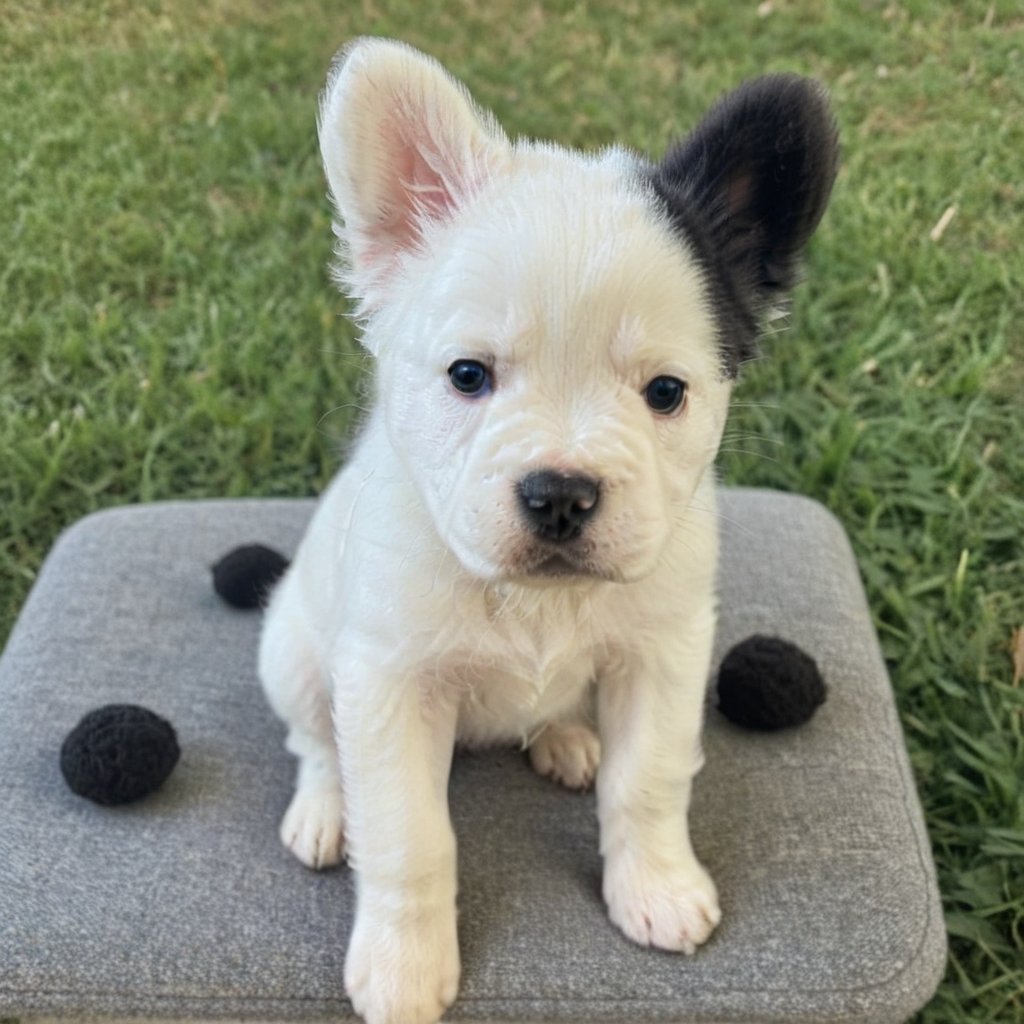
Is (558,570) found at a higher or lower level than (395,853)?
higher

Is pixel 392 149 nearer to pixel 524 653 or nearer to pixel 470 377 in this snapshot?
pixel 470 377

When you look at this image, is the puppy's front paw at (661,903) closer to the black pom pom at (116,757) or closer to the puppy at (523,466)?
the puppy at (523,466)

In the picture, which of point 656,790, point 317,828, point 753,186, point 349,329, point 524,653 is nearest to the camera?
point 753,186

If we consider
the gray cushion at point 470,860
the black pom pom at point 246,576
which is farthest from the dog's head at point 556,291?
the black pom pom at point 246,576

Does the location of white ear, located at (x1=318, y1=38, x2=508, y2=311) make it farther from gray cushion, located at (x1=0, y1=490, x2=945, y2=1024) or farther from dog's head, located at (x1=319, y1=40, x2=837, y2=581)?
gray cushion, located at (x1=0, y1=490, x2=945, y2=1024)

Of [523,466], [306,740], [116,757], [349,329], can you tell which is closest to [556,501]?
[523,466]

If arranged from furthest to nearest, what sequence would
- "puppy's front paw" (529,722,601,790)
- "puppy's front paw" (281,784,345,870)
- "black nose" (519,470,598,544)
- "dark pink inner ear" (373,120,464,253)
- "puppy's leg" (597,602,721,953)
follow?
"puppy's front paw" (529,722,601,790) → "puppy's front paw" (281,784,345,870) → "puppy's leg" (597,602,721,953) → "dark pink inner ear" (373,120,464,253) → "black nose" (519,470,598,544)

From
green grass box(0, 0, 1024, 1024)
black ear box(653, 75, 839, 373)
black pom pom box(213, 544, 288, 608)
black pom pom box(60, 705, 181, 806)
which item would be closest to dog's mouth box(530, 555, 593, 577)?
black ear box(653, 75, 839, 373)
